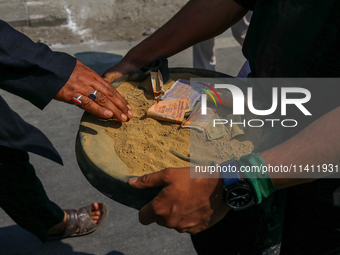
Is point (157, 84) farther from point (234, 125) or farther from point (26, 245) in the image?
point (26, 245)

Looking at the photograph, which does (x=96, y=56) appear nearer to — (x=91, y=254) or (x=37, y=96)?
(x=91, y=254)

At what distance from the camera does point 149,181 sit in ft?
3.04

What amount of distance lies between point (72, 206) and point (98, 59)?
242 centimetres

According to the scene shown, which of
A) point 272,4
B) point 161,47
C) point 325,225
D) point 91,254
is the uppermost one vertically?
point 272,4

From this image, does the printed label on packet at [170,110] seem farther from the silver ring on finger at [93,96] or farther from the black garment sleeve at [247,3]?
the black garment sleeve at [247,3]

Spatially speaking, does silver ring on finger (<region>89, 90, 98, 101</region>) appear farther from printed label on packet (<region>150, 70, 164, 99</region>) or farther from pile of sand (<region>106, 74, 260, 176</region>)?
printed label on packet (<region>150, 70, 164, 99</region>)

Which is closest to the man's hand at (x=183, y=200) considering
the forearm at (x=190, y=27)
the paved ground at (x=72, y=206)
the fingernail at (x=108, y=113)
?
the fingernail at (x=108, y=113)

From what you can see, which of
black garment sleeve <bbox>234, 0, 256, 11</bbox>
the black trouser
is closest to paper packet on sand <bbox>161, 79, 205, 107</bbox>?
black garment sleeve <bbox>234, 0, 256, 11</bbox>

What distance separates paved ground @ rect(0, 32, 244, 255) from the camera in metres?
2.09

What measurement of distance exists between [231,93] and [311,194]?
1.69ft

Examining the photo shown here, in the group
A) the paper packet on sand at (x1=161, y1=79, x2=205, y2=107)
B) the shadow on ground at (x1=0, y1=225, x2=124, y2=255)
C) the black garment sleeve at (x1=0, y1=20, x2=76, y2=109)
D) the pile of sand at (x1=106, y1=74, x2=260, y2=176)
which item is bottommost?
the shadow on ground at (x1=0, y1=225, x2=124, y2=255)

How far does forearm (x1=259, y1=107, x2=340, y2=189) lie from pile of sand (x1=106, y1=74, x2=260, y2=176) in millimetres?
244

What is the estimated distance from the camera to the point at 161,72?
144 cm

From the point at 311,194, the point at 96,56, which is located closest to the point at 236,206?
the point at 311,194
